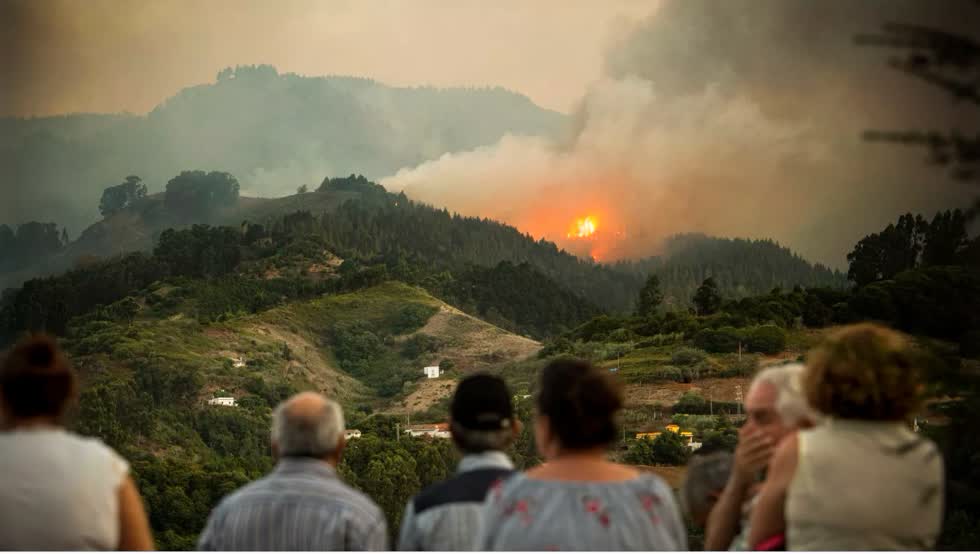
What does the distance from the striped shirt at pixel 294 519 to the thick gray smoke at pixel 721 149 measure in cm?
3874

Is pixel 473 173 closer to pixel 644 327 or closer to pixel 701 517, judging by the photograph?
pixel 644 327

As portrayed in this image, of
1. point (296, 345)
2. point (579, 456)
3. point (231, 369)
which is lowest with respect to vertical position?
point (579, 456)

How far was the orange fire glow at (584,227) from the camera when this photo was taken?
6812 centimetres


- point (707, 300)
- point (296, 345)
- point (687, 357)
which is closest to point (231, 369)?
point (296, 345)

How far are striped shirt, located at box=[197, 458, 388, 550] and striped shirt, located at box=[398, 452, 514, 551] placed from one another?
10 centimetres

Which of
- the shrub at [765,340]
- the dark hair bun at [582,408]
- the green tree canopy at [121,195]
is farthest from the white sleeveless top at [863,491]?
the green tree canopy at [121,195]

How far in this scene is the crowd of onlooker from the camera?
71.2 inches

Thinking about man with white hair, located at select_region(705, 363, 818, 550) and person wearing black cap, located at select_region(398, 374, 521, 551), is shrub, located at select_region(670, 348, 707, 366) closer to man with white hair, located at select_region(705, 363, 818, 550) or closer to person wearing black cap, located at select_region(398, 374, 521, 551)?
man with white hair, located at select_region(705, 363, 818, 550)

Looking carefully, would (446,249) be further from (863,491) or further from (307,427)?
(863,491)

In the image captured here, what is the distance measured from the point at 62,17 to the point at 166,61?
25615mm

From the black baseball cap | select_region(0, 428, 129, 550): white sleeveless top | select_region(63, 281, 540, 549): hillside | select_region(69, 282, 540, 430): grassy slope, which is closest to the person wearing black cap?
the black baseball cap

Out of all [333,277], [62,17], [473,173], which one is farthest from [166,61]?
[62,17]

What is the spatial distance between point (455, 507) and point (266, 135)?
80746 mm

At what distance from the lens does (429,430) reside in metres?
41.5
